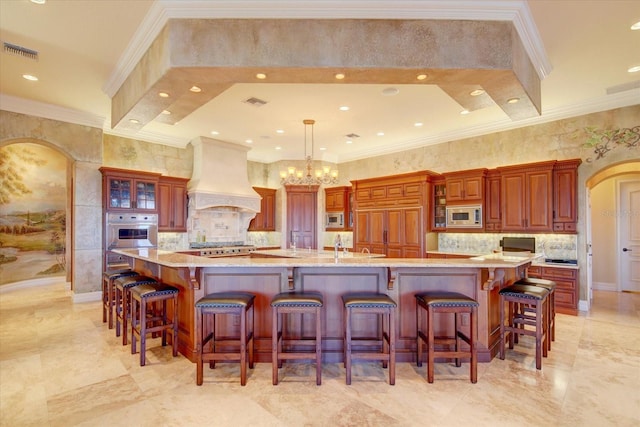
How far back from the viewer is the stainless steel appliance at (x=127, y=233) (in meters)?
5.88

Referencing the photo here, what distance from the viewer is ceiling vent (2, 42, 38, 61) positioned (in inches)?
141

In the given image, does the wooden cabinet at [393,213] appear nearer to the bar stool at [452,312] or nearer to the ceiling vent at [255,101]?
the ceiling vent at [255,101]

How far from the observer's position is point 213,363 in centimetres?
309

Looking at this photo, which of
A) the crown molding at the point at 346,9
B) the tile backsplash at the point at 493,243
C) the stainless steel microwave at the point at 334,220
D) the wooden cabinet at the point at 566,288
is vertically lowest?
the wooden cabinet at the point at 566,288

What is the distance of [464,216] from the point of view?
20.2 ft

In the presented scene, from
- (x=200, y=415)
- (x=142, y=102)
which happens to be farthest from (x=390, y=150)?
(x=200, y=415)

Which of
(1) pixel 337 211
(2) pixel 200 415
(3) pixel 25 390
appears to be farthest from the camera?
(1) pixel 337 211

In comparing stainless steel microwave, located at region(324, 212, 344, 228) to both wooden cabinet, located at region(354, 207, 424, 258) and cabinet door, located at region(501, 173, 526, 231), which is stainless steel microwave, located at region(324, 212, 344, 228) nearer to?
wooden cabinet, located at region(354, 207, 424, 258)

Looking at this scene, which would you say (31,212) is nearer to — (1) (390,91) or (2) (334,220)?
(2) (334,220)

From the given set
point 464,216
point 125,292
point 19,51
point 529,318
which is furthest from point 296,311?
point 464,216

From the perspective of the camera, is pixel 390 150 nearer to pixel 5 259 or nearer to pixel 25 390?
pixel 25 390

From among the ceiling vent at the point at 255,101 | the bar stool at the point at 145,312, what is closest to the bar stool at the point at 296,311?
the bar stool at the point at 145,312

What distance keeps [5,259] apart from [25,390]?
5.96 m

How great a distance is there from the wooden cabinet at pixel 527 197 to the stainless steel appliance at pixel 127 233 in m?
6.79
